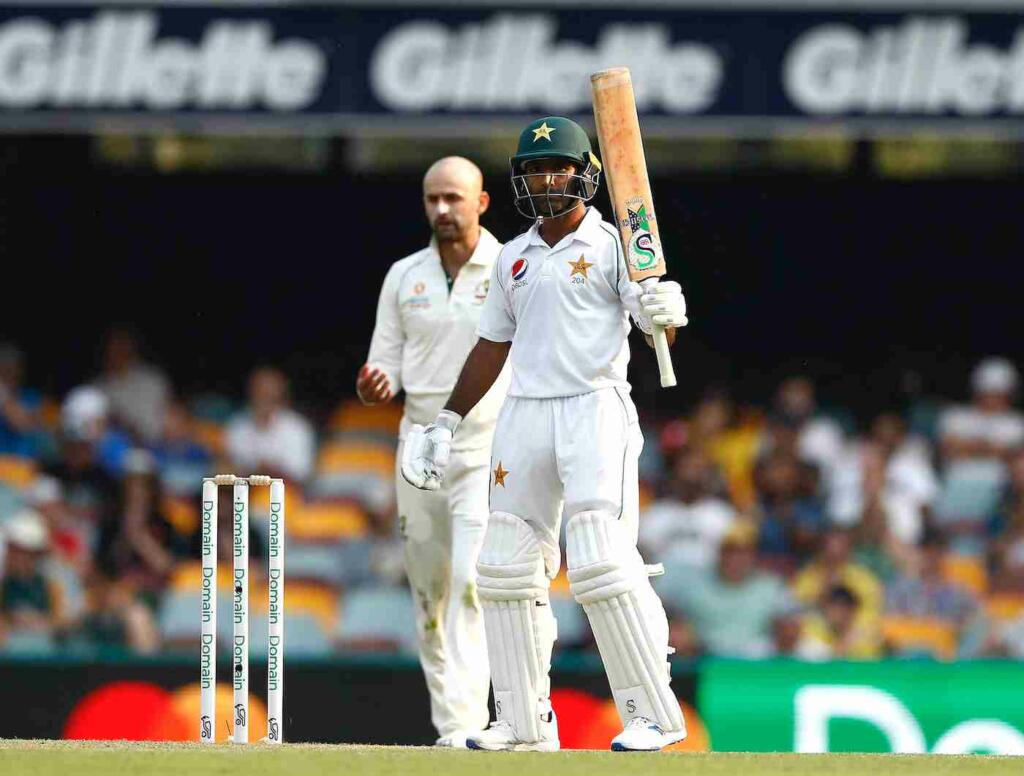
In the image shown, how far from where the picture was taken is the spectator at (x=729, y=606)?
33.4ft

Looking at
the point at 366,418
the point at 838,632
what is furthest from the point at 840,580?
the point at 366,418

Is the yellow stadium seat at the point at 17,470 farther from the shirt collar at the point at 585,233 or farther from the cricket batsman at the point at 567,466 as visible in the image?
the shirt collar at the point at 585,233

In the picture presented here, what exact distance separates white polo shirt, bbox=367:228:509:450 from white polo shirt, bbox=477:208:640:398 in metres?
1.19

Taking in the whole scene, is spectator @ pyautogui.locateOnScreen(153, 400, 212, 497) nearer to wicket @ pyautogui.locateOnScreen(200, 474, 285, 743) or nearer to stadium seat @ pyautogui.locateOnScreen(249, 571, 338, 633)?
stadium seat @ pyautogui.locateOnScreen(249, 571, 338, 633)

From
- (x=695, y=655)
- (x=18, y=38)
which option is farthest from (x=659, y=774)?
(x=18, y=38)

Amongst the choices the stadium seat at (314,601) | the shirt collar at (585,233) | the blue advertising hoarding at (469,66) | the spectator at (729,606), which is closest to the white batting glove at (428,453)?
the shirt collar at (585,233)

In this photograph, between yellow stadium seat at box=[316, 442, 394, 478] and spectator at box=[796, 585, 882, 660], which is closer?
spectator at box=[796, 585, 882, 660]

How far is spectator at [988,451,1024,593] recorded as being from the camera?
10898mm

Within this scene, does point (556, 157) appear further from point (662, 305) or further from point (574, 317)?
point (662, 305)

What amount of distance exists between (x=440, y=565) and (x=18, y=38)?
4.05 m

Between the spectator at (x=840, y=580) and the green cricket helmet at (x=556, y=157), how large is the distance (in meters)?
4.96

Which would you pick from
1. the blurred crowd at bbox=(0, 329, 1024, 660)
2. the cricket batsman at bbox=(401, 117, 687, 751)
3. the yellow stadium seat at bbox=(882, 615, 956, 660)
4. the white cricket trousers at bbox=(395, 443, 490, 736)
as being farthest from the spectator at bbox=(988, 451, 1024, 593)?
the cricket batsman at bbox=(401, 117, 687, 751)

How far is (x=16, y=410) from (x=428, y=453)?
6.13 metres

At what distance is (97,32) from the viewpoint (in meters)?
9.59
